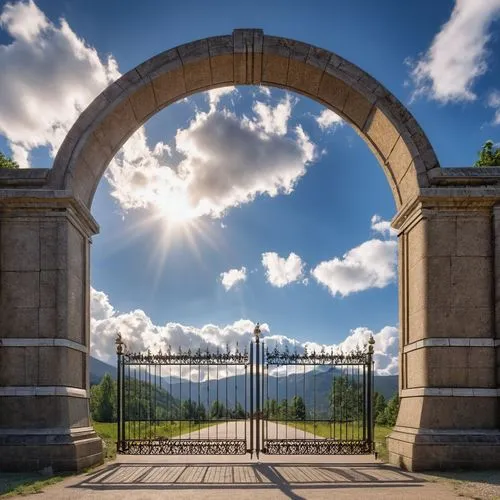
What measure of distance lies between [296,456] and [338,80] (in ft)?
29.6

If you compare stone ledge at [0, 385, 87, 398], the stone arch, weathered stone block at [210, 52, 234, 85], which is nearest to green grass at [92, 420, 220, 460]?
stone ledge at [0, 385, 87, 398]

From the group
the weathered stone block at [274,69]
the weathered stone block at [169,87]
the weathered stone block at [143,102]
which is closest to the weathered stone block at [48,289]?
the weathered stone block at [143,102]

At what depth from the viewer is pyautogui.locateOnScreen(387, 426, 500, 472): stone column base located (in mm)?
10352

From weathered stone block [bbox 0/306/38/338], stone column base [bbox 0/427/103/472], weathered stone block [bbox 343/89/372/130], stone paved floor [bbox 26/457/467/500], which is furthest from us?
weathered stone block [bbox 343/89/372/130]

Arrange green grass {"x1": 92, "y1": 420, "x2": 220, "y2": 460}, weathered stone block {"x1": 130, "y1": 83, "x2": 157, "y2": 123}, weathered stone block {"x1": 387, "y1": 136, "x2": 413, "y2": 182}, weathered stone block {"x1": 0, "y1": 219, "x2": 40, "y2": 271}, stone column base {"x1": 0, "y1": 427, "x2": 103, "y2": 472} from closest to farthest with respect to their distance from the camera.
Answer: stone column base {"x1": 0, "y1": 427, "x2": 103, "y2": 472}, weathered stone block {"x1": 0, "y1": 219, "x2": 40, "y2": 271}, weathered stone block {"x1": 387, "y1": 136, "x2": 413, "y2": 182}, weathered stone block {"x1": 130, "y1": 83, "x2": 157, "y2": 123}, green grass {"x1": 92, "y1": 420, "x2": 220, "y2": 460}

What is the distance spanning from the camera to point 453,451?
10.4 m

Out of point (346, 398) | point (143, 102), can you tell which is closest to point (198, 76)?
point (143, 102)

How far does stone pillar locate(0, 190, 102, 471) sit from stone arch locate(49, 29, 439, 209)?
2.91ft

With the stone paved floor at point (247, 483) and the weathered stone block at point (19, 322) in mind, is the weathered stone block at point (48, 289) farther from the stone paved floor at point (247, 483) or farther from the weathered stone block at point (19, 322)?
the stone paved floor at point (247, 483)

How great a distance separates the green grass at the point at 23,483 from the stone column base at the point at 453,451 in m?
6.58

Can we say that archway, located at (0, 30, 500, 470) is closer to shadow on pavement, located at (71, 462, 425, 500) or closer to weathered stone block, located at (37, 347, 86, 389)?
weathered stone block, located at (37, 347, 86, 389)

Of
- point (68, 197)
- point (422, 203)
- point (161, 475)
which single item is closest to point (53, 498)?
point (161, 475)

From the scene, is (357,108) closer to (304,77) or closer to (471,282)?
(304,77)

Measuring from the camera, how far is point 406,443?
10.7 metres
